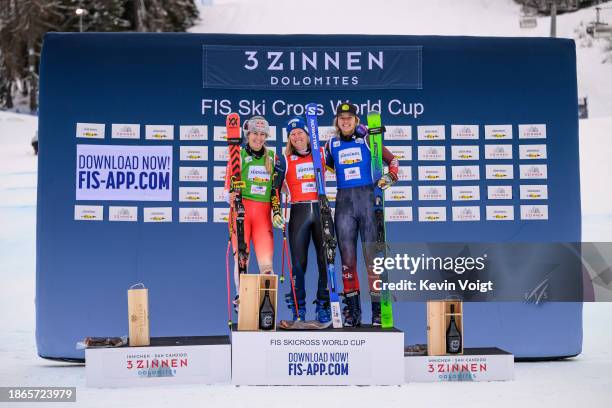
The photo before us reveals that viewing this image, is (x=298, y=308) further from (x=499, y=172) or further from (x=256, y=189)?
(x=499, y=172)

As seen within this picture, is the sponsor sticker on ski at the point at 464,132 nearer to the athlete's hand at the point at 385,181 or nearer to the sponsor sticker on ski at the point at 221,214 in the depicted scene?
the athlete's hand at the point at 385,181

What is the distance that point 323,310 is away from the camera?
19.5ft

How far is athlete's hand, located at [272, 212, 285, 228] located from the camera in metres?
5.93

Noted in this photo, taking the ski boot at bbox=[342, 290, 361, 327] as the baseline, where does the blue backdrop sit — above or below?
above

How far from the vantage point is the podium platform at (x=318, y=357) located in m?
5.54

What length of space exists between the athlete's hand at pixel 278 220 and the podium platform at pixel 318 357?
818 mm

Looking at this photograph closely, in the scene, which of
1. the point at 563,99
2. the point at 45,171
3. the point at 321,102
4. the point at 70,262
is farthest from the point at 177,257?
the point at 563,99

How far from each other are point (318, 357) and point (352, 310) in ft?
1.83

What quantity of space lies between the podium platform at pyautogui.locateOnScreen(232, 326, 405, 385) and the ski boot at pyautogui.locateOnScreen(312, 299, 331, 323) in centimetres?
33

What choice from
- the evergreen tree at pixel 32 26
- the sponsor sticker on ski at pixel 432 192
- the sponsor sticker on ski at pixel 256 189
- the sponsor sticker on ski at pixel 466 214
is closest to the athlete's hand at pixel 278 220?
the sponsor sticker on ski at pixel 256 189

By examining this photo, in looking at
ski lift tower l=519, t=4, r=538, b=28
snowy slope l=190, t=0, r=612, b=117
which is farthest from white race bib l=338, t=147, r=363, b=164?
ski lift tower l=519, t=4, r=538, b=28

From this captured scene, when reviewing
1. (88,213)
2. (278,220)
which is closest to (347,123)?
(278,220)

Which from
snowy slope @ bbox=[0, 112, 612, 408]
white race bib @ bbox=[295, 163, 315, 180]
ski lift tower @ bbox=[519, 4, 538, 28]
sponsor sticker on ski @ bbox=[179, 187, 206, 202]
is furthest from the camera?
ski lift tower @ bbox=[519, 4, 538, 28]

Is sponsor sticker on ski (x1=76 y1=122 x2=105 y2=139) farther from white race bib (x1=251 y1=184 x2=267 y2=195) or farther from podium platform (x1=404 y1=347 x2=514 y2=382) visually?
podium platform (x1=404 y1=347 x2=514 y2=382)
